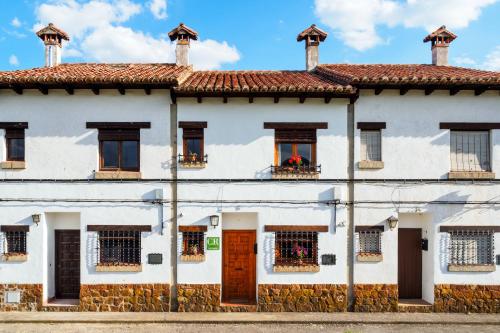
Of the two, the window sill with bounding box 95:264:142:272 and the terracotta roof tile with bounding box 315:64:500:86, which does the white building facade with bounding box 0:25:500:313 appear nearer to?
the window sill with bounding box 95:264:142:272

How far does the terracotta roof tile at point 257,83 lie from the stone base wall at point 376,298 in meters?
5.86

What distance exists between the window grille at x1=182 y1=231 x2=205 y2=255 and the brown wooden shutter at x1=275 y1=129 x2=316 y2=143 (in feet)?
12.2

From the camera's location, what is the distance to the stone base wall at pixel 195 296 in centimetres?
1076

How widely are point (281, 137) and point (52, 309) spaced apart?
854cm

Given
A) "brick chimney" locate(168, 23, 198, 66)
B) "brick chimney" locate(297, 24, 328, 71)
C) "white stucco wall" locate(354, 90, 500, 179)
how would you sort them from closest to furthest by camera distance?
"white stucco wall" locate(354, 90, 500, 179) < "brick chimney" locate(168, 23, 198, 66) < "brick chimney" locate(297, 24, 328, 71)

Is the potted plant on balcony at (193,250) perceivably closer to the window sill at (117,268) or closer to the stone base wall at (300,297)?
the window sill at (117,268)

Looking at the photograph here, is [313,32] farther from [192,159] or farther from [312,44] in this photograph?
[192,159]

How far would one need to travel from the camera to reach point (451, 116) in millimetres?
10938

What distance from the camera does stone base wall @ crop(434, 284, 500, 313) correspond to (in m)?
10.8

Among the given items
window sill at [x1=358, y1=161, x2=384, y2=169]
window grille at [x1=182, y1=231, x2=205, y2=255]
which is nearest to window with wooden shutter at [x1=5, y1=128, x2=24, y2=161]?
window grille at [x1=182, y1=231, x2=205, y2=255]

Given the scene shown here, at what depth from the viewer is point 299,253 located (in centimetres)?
1080

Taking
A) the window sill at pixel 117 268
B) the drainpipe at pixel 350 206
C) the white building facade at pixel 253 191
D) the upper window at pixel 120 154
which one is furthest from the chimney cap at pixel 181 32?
the window sill at pixel 117 268

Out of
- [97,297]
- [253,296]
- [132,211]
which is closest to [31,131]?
[132,211]

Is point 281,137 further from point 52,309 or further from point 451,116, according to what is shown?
Answer: point 52,309
